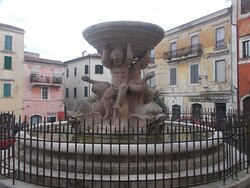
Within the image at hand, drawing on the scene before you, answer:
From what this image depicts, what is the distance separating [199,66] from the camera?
84.4 feet

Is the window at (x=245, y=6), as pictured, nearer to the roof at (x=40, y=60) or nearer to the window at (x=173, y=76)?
the window at (x=173, y=76)

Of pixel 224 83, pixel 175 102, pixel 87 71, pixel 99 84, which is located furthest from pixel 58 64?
pixel 99 84

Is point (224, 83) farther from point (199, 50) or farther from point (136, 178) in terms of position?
point (136, 178)

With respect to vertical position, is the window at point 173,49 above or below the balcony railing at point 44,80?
above

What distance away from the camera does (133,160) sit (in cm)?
507

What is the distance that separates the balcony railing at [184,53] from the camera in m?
25.8

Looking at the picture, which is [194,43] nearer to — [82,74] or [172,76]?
[172,76]

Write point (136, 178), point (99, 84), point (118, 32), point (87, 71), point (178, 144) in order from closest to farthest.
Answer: point (136, 178) → point (178, 144) → point (118, 32) → point (99, 84) → point (87, 71)

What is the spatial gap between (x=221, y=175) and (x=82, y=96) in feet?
108

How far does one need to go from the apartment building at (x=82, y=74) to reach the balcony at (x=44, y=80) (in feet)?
17.3

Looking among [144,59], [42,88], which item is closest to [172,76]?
[42,88]

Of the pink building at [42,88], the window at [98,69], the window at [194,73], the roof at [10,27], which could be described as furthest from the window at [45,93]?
the window at [194,73]

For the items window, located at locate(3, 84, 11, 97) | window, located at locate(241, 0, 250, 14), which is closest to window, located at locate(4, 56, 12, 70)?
window, located at locate(3, 84, 11, 97)

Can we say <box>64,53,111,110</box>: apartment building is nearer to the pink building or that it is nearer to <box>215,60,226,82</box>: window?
the pink building
